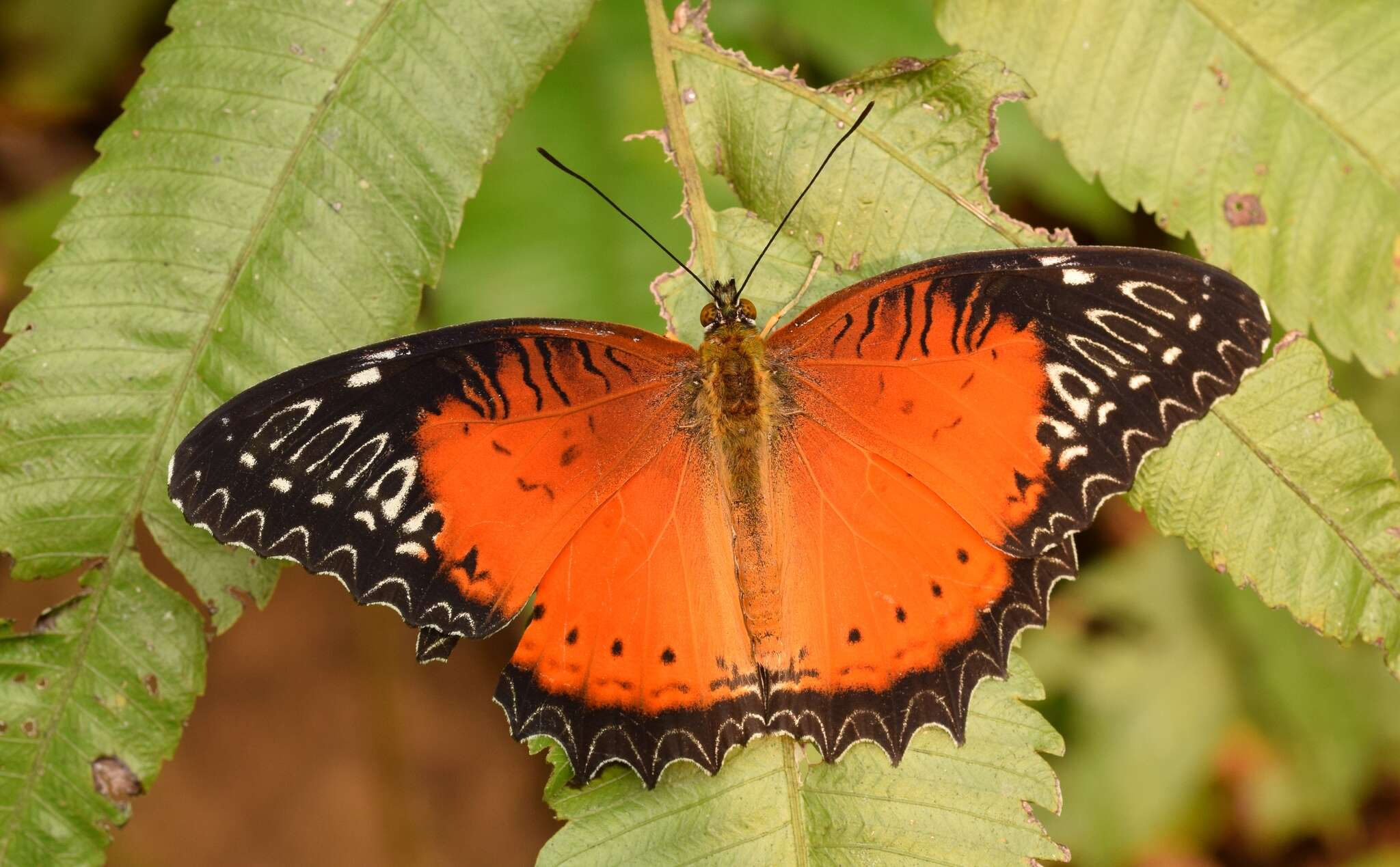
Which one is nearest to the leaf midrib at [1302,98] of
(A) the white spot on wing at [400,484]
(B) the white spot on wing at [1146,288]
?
(B) the white spot on wing at [1146,288]

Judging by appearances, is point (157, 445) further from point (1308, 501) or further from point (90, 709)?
point (1308, 501)

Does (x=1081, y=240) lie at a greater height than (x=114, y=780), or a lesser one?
greater

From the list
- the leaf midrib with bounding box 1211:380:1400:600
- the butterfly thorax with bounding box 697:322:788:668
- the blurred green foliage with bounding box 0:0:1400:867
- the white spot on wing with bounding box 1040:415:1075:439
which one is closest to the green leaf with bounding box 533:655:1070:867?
the butterfly thorax with bounding box 697:322:788:668

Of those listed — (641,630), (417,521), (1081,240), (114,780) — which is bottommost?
(114,780)

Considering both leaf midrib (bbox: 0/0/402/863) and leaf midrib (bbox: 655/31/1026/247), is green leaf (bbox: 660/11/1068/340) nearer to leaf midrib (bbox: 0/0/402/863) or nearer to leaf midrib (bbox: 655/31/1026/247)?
leaf midrib (bbox: 655/31/1026/247)

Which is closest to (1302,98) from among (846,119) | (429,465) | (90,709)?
(846,119)

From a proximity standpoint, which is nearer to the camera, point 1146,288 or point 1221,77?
point 1146,288

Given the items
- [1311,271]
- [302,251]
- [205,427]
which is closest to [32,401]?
[205,427]
